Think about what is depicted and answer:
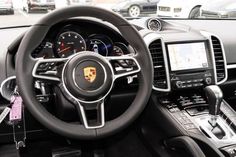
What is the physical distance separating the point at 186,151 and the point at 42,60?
0.89m

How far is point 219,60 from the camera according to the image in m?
2.33

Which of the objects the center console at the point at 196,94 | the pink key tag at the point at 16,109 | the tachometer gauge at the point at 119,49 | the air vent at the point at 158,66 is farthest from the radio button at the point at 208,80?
the pink key tag at the point at 16,109

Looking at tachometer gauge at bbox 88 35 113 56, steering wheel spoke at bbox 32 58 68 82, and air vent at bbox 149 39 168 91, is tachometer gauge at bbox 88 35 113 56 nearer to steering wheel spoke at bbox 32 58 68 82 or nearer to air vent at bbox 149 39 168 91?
steering wheel spoke at bbox 32 58 68 82

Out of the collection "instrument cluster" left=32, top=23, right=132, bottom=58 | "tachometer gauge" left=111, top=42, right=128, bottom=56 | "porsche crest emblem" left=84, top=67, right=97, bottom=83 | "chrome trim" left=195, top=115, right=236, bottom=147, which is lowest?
"chrome trim" left=195, top=115, right=236, bottom=147

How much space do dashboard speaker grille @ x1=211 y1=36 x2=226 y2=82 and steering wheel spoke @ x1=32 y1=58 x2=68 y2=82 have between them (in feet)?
3.35

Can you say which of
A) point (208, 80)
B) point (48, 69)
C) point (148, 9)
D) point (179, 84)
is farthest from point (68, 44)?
point (148, 9)

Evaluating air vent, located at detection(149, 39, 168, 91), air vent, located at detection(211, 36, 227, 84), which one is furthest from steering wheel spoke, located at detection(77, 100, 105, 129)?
air vent, located at detection(211, 36, 227, 84)

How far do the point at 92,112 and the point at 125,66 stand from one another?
0.28 metres

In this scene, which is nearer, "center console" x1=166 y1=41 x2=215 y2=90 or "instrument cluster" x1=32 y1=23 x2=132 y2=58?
"instrument cluster" x1=32 y1=23 x2=132 y2=58

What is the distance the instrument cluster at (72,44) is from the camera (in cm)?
174

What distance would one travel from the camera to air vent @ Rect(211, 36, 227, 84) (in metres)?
A: 2.31

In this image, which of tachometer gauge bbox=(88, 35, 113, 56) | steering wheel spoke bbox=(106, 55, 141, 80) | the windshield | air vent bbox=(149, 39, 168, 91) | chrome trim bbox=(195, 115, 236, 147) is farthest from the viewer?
the windshield

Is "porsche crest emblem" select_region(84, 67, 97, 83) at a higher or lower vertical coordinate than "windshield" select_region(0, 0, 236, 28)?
lower

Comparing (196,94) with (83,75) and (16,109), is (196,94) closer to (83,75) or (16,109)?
(83,75)
